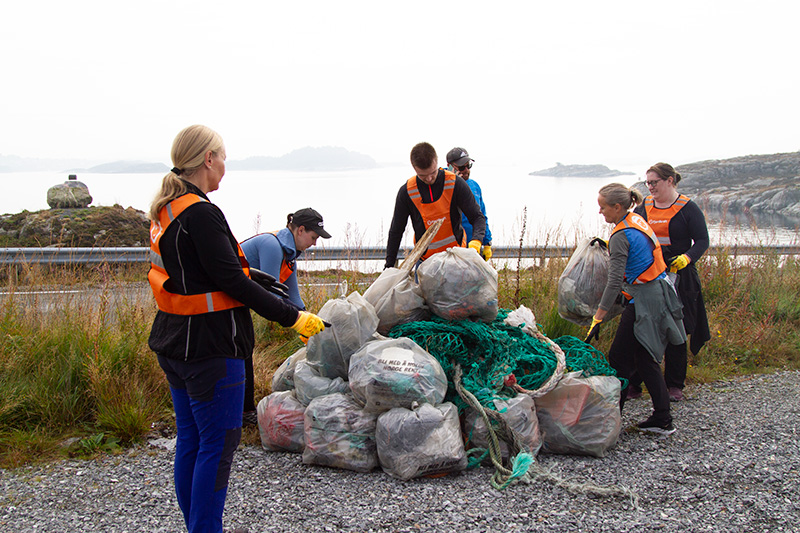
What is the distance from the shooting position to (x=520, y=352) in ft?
11.7

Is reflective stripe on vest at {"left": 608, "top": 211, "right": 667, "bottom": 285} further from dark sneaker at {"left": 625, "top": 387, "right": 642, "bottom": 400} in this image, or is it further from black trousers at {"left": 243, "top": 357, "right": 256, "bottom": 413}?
black trousers at {"left": 243, "top": 357, "right": 256, "bottom": 413}

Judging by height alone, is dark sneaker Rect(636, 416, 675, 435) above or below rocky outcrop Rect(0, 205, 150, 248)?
below

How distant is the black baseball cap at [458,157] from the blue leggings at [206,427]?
331 centimetres

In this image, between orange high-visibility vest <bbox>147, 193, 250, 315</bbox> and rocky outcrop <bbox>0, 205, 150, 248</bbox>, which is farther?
rocky outcrop <bbox>0, 205, 150, 248</bbox>

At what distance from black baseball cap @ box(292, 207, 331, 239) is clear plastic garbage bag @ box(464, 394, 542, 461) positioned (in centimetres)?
146

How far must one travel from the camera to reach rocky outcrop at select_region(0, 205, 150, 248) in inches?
319

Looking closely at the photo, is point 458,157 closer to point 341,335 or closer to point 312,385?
point 341,335

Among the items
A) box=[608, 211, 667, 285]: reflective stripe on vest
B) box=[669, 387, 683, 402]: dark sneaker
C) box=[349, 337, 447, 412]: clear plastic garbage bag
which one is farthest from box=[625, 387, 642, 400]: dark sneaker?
box=[349, 337, 447, 412]: clear plastic garbage bag

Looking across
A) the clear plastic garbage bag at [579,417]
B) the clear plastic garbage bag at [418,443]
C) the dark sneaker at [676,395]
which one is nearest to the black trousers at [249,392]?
the clear plastic garbage bag at [418,443]

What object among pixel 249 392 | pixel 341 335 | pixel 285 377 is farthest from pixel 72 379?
pixel 341 335

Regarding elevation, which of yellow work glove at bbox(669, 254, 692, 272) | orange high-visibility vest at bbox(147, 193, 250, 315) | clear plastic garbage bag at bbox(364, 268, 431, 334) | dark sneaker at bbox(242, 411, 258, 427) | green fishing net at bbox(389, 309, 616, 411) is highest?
orange high-visibility vest at bbox(147, 193, 250, 315)

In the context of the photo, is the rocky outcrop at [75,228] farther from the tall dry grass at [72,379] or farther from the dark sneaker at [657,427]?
the dark sneaker at [657,427]

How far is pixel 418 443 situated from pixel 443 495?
0.92ft

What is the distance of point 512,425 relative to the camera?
3129mm
